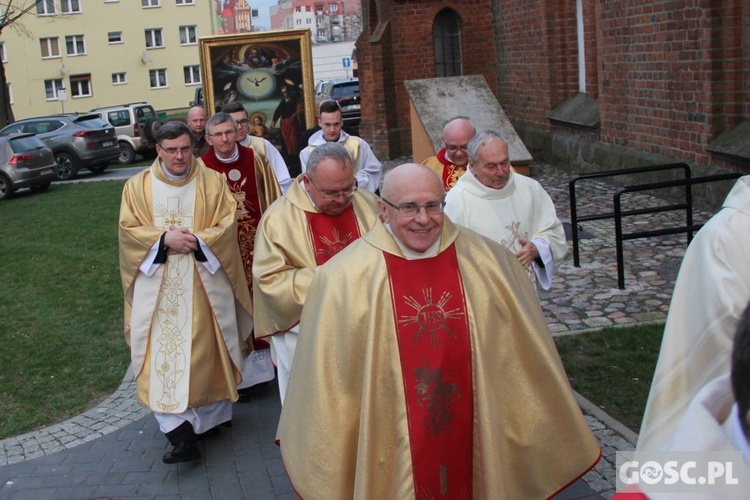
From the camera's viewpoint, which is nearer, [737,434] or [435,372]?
[737,434]

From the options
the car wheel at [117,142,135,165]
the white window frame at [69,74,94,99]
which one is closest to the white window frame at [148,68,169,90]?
the white window frame at [69,74,94,99]

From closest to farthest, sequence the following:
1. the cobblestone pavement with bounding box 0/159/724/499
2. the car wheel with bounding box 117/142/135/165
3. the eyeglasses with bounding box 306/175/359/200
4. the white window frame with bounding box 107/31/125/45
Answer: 1. the eyeglasses with bounding box 306/175/359/200
2. the cobblestone pavement with bounding box 0/159/724/499
3. the car wheel with bounding box 117/142/135/165
4. the white window frame with bounding box 107/31/125/45

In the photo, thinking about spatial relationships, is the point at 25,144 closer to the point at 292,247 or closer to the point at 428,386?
the point at 292,247

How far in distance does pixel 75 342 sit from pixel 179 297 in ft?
11.6

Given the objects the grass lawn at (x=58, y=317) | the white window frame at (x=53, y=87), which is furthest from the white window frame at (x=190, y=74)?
the grass lawn at (x=58, y=317)

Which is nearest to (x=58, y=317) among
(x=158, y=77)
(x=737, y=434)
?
(x=737, y=434)

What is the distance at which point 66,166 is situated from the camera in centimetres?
2691

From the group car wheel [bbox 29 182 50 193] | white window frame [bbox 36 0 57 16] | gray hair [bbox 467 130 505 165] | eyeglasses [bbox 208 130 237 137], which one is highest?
white window frame [bbox 36 0 57 16]

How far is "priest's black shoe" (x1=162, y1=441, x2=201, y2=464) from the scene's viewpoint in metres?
6.17

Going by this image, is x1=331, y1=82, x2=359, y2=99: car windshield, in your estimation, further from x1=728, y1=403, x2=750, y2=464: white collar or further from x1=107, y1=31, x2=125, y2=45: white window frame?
x1=107, y1=31, x2=125, y2=45: white window frame

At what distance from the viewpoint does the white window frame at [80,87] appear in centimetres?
6192

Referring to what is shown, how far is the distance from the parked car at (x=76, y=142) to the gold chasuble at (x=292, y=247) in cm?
2208

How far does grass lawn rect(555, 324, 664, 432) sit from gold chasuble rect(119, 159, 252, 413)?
7.70ft

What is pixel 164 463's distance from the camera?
20.5 ft
